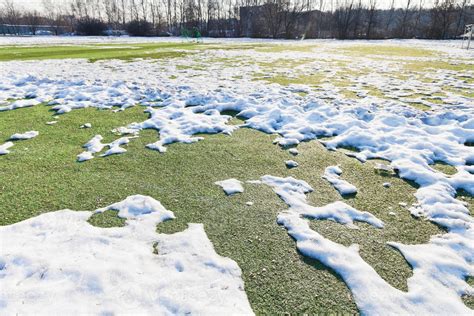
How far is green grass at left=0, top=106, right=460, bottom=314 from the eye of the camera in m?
1.55

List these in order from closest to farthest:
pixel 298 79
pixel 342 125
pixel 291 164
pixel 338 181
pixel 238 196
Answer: pixel 238 196 → pixel 338 181 → pixel 291 164 → pixel 342 125 → pixel 298 79

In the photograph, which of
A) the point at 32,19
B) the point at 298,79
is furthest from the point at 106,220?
the point at 32,19

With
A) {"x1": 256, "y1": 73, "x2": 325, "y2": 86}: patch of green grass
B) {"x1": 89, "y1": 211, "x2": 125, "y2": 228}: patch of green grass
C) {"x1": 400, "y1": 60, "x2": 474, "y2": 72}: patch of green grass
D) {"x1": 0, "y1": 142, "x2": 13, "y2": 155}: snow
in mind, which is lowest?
{"x1": 89, "y1": 211, "x2": 125, "y2": 228}: patch of green grass

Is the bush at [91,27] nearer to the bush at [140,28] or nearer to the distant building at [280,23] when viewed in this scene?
the bush at [140,28]

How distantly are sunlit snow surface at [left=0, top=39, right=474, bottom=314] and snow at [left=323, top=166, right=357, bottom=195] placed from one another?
2.1 inches

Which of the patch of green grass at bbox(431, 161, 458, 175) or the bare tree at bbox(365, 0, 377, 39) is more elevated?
the bare tree at bbox(365, 0, 377, 39)

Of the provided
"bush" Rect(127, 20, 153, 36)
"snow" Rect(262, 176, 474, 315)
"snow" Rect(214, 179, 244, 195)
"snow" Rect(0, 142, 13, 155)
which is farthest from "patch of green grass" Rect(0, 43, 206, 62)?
"bush" Rect(127, 20, 153, 36)

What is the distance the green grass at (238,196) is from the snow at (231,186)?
0.06 meters

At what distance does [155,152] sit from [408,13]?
54562mm

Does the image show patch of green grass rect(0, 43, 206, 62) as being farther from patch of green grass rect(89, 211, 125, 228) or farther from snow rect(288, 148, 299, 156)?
patch of green grass rect(89, 211, 125, 228)

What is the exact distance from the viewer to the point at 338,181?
2.60 m

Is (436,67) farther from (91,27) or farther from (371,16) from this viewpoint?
(91,27)

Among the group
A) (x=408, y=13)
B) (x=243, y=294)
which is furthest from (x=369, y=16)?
(x=243, y=294)

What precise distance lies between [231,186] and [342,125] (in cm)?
232
